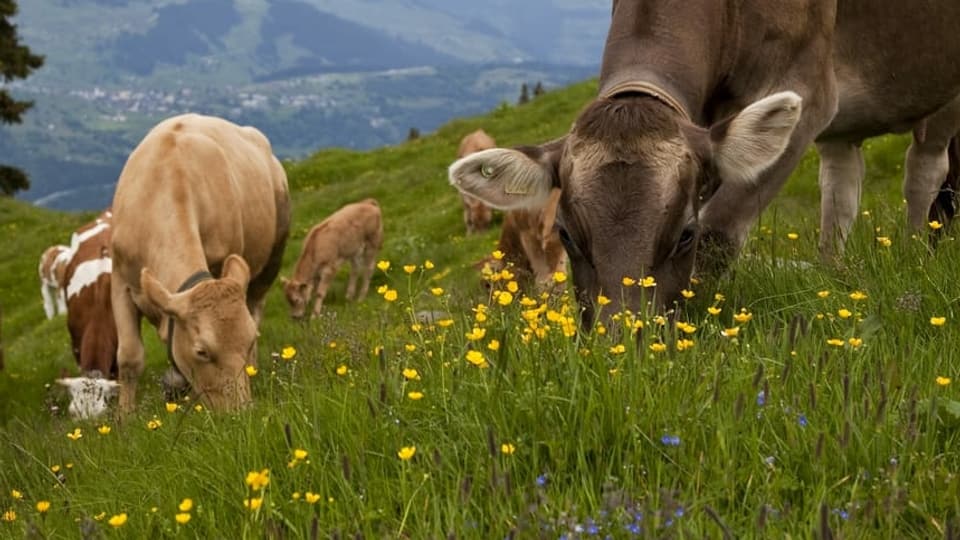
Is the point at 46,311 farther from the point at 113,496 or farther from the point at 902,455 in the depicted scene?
the point at 902,455

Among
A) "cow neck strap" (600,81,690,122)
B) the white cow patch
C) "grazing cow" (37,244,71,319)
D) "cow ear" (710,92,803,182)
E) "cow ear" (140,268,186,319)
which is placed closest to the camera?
"cow ear" (710,92,803,182)

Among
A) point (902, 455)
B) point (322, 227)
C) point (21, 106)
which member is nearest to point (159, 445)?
point (902, 455)

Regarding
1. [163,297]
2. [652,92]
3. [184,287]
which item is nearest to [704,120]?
[652,92]

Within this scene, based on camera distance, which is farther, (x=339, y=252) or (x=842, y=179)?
(x=339, y=252)

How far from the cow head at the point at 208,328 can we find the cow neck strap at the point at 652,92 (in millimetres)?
3779

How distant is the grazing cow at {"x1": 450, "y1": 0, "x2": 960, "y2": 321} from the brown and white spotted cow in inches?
252

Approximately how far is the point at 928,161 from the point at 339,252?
15464 mm

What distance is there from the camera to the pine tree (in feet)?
123

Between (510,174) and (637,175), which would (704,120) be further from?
(637,175)

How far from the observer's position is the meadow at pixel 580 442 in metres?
2.70

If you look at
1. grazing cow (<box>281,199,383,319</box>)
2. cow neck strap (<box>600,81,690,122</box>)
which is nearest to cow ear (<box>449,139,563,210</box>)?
cow neck strap (<box>600,81,690,122</box>)

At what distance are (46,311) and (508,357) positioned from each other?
2441 centimetres

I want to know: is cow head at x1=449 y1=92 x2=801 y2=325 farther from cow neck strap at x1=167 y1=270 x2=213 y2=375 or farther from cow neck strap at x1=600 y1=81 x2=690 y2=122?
cow neck strap at x1=167 y1=270 x2=213 y2=375

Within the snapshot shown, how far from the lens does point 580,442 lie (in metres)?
3.01
